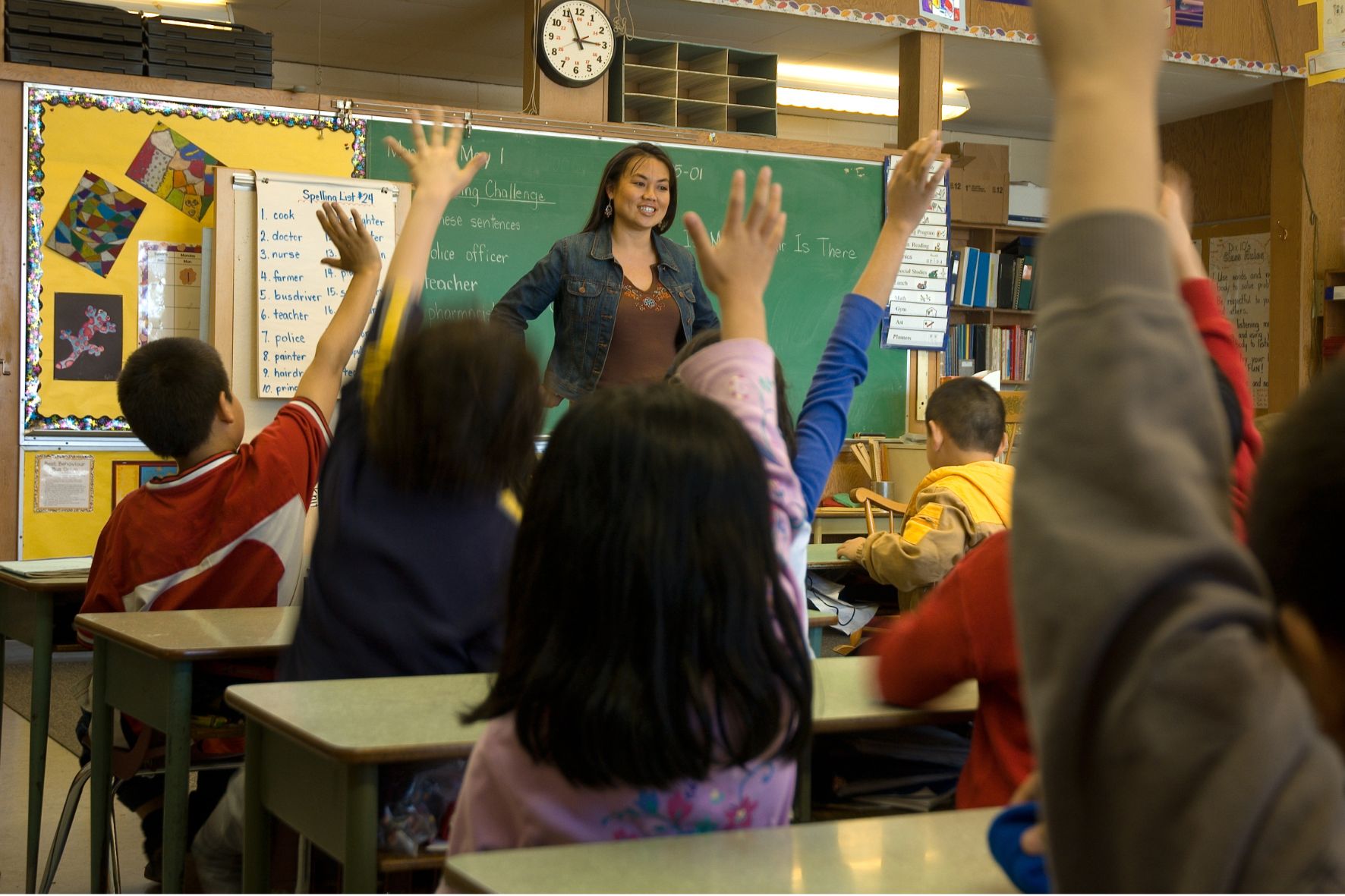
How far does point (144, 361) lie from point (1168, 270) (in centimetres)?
249

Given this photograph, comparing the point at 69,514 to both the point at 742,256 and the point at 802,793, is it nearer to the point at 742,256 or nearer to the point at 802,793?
the point at 802,793

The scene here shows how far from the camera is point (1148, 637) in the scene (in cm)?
38

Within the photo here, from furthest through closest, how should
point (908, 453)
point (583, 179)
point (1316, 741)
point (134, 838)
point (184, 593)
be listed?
point (908, 453), point (583, 179), point (134, 838), point (184, 593), point (1316, 741)

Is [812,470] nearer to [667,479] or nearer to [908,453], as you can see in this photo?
[667,479]

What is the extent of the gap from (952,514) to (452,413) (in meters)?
1.80

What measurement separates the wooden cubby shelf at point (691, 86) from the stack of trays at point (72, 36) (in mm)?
2148

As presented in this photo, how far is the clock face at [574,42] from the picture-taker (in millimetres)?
6012

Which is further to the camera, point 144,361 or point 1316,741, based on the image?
point 144,361

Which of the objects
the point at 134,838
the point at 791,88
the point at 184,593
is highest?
the point at 791,88

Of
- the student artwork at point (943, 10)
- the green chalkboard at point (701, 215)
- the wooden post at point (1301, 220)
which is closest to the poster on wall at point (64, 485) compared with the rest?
the green chalkboard at point (701, 215)

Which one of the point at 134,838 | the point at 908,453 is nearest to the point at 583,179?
the point at 908,453

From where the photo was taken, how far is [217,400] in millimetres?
2578

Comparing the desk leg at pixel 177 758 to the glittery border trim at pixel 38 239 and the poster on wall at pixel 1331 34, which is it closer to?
the glittery border trim at pixel 38 239

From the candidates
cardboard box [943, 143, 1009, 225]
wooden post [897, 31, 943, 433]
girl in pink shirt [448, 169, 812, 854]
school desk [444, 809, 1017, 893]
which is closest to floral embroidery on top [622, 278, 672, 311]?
girl in pink shirt [448, 169, 812, 854]
